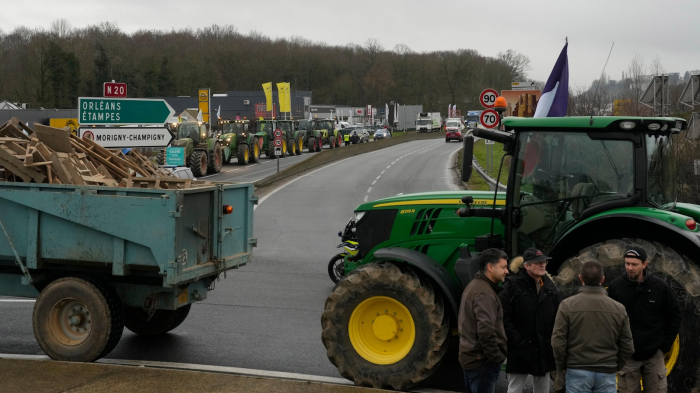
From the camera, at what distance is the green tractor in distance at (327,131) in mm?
61434

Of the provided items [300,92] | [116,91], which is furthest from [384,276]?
[300,92]

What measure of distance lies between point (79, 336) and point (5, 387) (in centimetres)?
137

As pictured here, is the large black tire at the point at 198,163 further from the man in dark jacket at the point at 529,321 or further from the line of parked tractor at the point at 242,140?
the man in dark jacket at the point at 529,321

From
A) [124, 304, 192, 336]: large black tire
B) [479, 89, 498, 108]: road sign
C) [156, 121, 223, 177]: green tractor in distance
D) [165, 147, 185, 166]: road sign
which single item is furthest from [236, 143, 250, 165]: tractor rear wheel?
[124, 304, 192, 336]: large black tire

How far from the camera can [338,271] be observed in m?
13.1

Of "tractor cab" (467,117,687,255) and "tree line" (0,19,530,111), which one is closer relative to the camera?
"tractor cab" (467,117,687,255)

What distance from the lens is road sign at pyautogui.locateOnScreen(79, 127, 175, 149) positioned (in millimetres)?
17109

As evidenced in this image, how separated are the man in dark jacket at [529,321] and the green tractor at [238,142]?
127 ft

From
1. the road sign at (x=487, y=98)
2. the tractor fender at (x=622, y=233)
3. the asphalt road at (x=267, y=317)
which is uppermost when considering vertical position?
the road sign at (x=487, y=98)

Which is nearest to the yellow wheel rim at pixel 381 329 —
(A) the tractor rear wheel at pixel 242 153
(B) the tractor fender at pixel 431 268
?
(B) the tractor fender at pixel 431 268

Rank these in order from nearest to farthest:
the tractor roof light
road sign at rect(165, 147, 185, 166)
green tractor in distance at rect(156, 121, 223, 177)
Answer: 1. the tractor roof light
2. road sign at rect(165, 147, 185, 166)
3. green tractor in distance at rect(156, 121, 223, 177)

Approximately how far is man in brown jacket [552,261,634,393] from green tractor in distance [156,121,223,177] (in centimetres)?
3246

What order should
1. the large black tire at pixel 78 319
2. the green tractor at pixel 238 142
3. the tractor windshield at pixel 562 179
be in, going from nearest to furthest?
the tractor windshield at pixel 562 179, the large black tire at pixel 78 319, the green tractor at pixel 238 142

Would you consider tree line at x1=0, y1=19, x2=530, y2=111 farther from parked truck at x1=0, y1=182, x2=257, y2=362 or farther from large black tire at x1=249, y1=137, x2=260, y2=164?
parked truck at x1=0, y1=182, x2=257, y2=362
